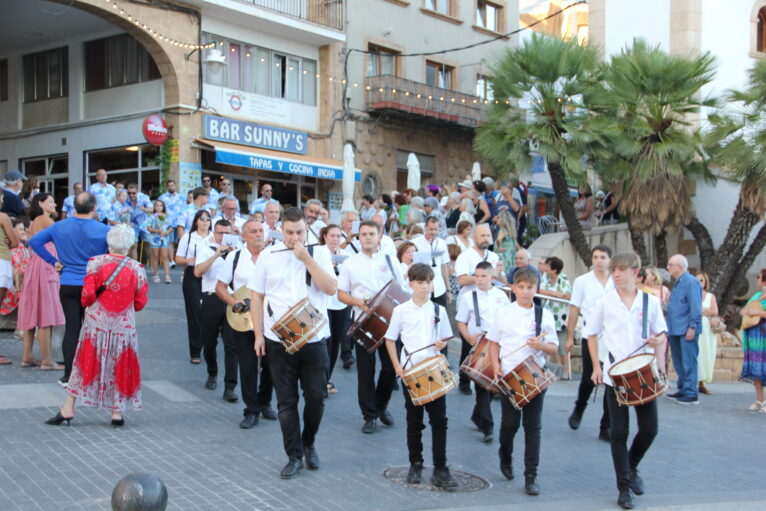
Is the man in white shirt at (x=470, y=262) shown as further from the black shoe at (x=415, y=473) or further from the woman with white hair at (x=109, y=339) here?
the woman with white hair at (x=109, y=339)

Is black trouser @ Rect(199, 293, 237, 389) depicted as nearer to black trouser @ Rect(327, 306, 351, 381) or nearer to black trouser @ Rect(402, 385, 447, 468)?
black trouser @ Rect(327, 306, 351, 381)

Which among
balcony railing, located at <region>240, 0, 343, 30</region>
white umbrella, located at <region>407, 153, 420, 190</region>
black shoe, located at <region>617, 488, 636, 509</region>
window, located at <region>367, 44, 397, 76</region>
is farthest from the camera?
window, located at <region>367, 44, 397, 76</region>

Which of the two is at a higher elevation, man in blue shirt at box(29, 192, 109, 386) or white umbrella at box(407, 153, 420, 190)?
white umbrella at box(407, 153, 420, 190)

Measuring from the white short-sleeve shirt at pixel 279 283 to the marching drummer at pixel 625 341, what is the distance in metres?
2.09

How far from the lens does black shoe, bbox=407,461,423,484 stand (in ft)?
21.6

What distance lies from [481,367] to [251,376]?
6.75 ft

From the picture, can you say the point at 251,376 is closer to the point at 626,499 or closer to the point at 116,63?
the point at 626,499

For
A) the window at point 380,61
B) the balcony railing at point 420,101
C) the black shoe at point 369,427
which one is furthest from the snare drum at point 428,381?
the window at point 380,61

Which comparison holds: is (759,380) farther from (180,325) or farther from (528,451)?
(180,325)

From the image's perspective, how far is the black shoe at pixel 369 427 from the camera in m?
8.15

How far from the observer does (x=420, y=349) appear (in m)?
6.79

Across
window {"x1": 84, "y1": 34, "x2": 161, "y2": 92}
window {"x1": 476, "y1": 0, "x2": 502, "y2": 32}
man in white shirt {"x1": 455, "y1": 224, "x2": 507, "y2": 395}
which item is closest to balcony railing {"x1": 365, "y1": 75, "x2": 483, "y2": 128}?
window {"x1": 476, "y1": 0, "x2": 502, "y2": 32}

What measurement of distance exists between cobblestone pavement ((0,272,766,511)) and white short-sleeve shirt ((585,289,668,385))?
1090 mm

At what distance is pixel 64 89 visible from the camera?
25.7m
